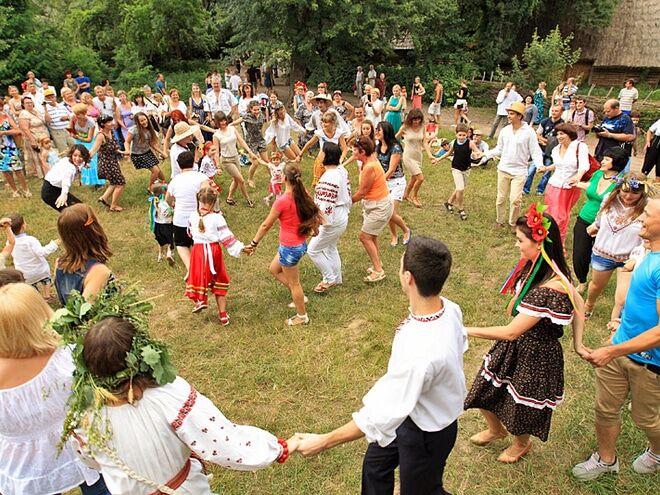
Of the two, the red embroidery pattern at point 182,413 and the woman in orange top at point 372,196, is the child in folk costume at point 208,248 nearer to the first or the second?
the woman in orange top at point 372,196

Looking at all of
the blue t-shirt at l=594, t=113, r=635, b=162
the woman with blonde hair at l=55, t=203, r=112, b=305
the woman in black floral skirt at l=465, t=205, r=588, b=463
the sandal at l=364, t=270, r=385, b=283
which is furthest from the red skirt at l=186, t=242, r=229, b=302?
the blue t-shirt at l=594, t=113, r=635, b=162

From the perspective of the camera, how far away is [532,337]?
10.7ft

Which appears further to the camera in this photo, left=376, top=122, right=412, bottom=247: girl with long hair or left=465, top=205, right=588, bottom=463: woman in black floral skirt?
left=376, top=122, right=412, bottom=247: girl with long hair

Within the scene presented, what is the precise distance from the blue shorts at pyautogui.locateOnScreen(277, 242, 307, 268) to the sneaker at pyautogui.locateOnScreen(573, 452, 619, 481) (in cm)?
323

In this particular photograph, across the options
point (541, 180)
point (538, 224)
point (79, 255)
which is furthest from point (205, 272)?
point (541, 180)

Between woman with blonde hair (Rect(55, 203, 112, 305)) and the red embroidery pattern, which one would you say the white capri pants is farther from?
the red embroidery pattern

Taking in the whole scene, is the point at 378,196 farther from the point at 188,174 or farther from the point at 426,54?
the point at 426,54

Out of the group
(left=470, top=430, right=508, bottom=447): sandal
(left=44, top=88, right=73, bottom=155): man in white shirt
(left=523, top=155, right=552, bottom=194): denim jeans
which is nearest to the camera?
(left=470, top=430, right=508, bottom=447): sandal

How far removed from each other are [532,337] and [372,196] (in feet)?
10.8

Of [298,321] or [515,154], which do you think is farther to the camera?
[515,154]

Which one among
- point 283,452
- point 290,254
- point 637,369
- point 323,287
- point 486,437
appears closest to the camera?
point 283,452

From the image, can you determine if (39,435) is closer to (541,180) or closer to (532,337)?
(532,337)

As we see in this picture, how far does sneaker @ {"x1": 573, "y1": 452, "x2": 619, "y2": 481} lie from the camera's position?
3602 millimetres

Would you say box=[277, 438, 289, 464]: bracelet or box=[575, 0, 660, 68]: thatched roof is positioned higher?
box=[575, 0, 660, 68]: thatched roof
